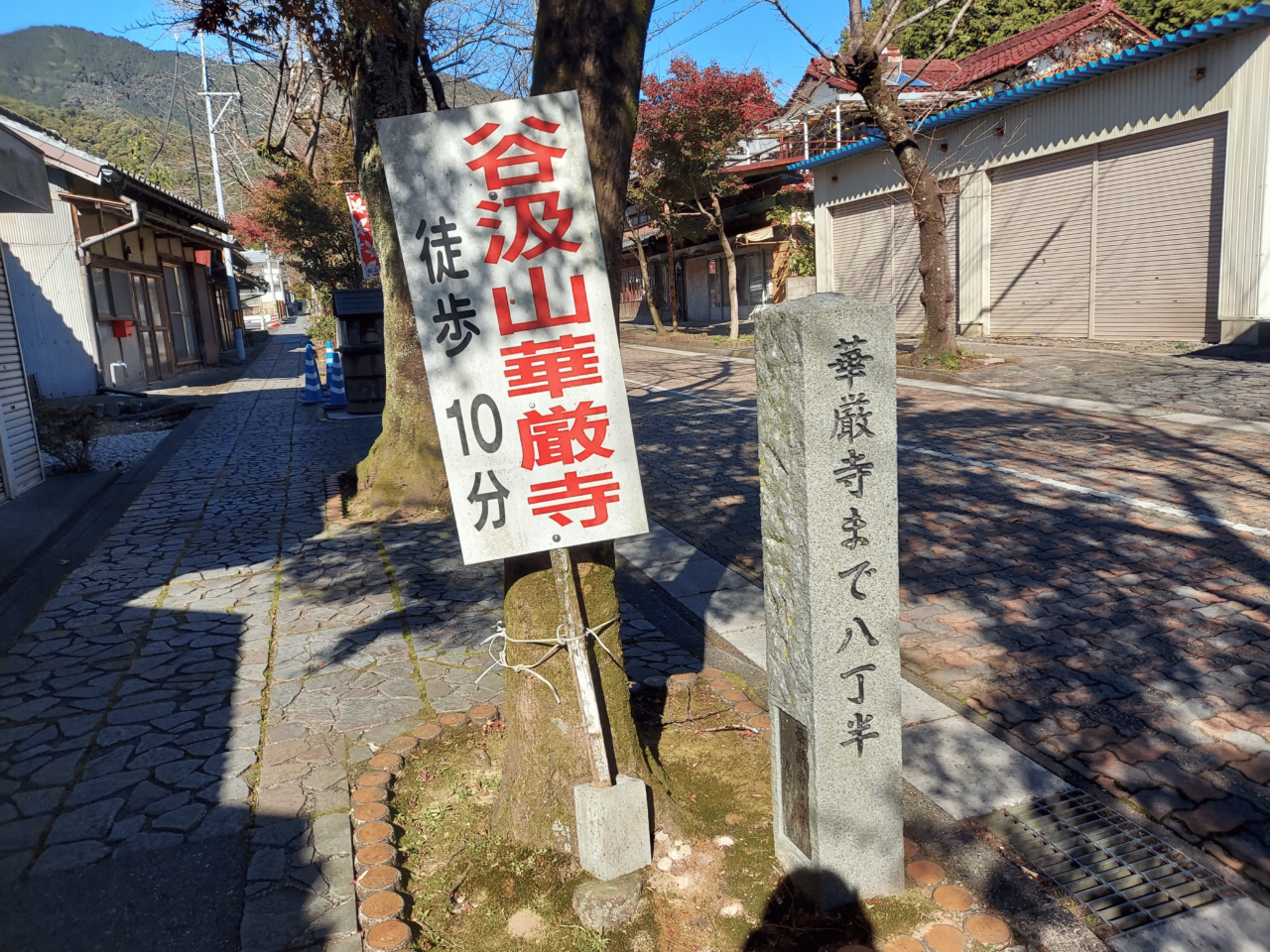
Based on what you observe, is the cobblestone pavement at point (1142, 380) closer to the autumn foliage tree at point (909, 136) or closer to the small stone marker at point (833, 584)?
the autumn foliage tree at point (909, 136)

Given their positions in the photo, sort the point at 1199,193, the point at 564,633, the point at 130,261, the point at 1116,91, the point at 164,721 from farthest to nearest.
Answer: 1. the point at 130,261
2. the point at 1116,91
3. the point at 1199,193
4. the point at 164,721
5. the point at 564,633

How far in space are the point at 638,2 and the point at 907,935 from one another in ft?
11.3

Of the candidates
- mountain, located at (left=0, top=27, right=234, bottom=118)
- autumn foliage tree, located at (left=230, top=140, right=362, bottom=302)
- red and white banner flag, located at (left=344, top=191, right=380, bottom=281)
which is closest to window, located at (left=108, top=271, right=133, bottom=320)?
autumn foliage tree, located at (left=230, top=140, right=362, bottom=302)

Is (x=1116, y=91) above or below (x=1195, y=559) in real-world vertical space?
above

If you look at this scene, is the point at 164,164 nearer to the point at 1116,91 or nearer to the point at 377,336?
the point at 377,336

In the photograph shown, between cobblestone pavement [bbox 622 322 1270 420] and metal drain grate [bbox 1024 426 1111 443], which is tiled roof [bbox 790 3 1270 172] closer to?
cobblestone pavement [bbox 622 322 1270 420]

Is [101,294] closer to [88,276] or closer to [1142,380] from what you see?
[88,276]

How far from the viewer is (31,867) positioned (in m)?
3.44

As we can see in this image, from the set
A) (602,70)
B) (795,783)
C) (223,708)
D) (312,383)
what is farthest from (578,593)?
(312,383)

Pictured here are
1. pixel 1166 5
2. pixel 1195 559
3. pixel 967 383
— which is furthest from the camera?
pixel 1166 5

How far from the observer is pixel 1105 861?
3.20 meters

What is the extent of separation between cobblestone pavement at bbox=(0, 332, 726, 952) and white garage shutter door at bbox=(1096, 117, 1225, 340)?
14455 mm

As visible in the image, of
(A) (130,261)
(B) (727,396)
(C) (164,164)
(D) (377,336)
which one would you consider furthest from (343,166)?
(C) (164,164)

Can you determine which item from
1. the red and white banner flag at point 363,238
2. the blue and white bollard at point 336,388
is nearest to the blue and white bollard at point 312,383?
the blue and white bollard at point 336,388
